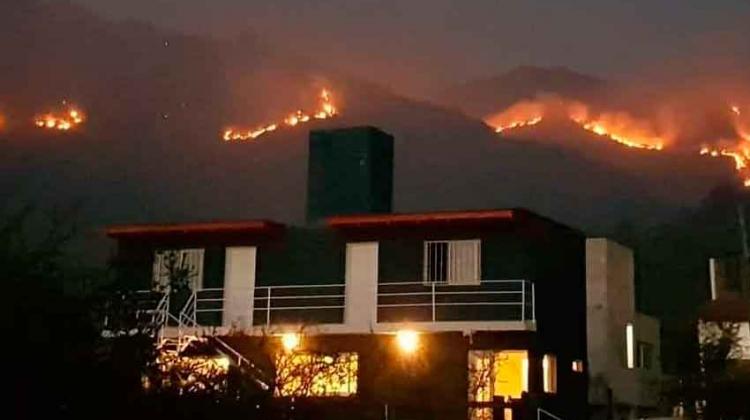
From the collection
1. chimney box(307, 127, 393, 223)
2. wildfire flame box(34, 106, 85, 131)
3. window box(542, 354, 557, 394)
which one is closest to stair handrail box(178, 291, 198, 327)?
chimney box(307, 127, 393, 223)

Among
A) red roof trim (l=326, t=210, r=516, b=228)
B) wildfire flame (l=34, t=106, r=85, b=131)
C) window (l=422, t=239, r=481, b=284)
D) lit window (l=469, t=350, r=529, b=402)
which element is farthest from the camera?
wildfire flame (l=34, t=106, r=85, b=131)

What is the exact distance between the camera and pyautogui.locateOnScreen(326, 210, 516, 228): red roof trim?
2814 centimetres

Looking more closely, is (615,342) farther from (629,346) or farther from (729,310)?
(729,310)

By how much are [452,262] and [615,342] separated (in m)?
6.57

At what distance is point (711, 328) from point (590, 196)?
98.4m

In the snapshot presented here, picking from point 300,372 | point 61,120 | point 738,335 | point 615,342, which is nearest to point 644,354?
point 615,342

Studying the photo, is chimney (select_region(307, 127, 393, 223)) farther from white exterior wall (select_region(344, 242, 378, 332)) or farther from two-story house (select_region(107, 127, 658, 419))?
white exterior wall (select_region(344, 242, 378, 332))

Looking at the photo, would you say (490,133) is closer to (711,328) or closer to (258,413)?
(711,328)

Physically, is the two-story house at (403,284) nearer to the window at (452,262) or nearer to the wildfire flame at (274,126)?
the window at (452,262)

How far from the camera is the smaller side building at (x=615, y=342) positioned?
105 feet

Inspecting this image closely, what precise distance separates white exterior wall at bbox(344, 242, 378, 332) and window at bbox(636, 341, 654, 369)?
30.9 feet

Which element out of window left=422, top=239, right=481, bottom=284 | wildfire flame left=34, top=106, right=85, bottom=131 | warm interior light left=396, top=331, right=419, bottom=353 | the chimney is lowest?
warm interior light left=396, top=331, right=419, bottom=353

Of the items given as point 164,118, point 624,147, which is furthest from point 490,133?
point 164,118

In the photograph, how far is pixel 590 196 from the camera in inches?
5241
